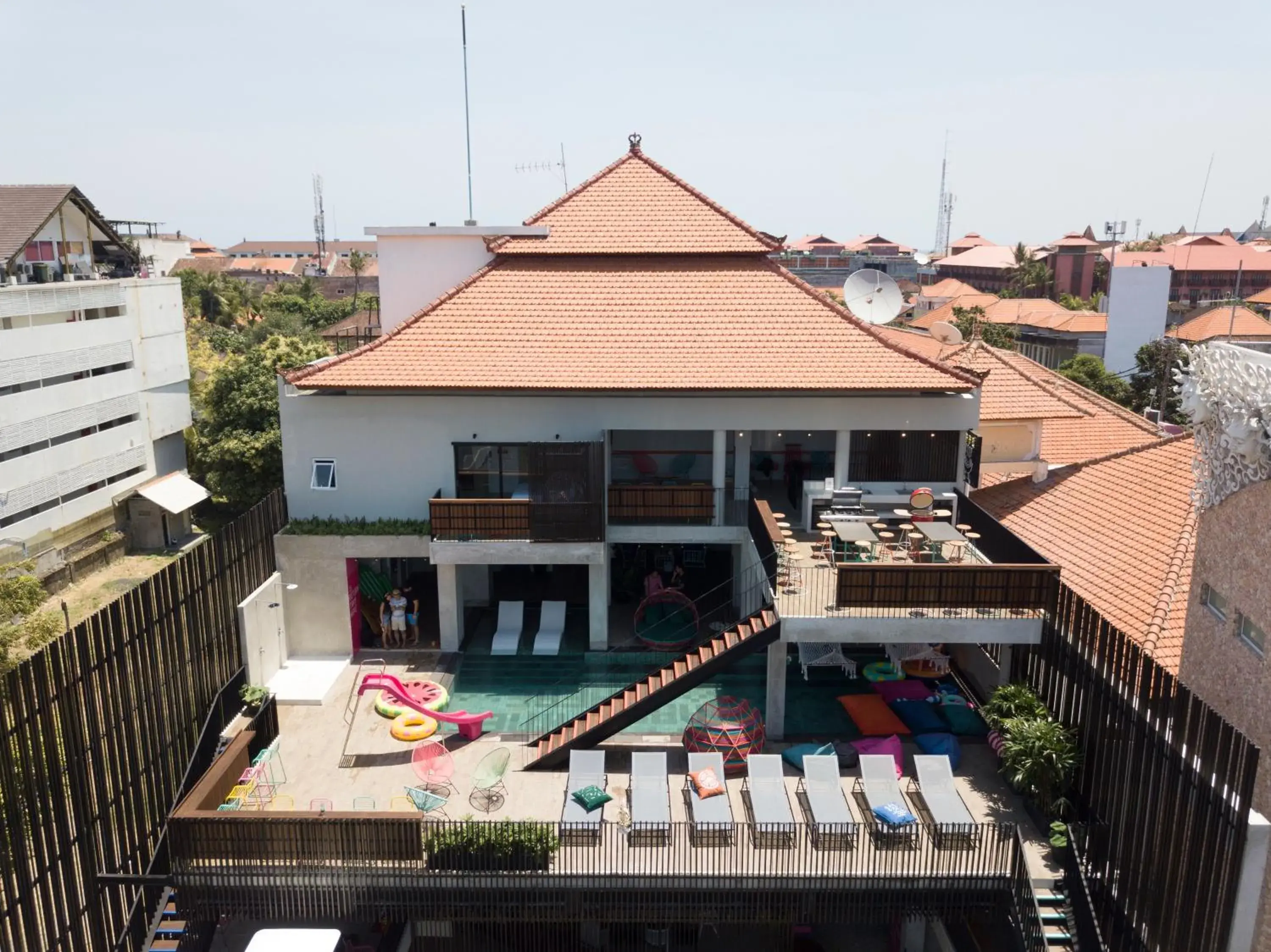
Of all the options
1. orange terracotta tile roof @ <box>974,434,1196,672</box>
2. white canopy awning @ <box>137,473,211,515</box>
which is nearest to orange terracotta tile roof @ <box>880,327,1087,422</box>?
orange terracotta tile roof @ <box>974,434,1196,672</box>

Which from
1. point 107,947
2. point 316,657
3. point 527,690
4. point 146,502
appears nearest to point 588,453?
point 527,690

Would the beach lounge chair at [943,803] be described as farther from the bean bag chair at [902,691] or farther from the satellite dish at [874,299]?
the satellite dish at [874,299]

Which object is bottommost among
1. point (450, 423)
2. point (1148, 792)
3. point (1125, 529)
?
point (1148, 792)

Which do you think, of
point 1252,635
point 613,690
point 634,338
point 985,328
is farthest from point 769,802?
point 985,328

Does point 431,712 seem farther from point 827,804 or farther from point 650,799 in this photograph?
point 827,804

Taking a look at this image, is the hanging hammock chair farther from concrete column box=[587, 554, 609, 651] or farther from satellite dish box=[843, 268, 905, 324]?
satellite dish box=[843, 268, 905, 324]

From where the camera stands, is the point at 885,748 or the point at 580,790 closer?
the point at 580,790

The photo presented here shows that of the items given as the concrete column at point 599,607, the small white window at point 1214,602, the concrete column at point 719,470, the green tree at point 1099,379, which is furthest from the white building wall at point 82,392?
the green tree at point 1099,379

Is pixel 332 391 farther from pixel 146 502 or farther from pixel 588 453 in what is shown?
pixel 146 502
